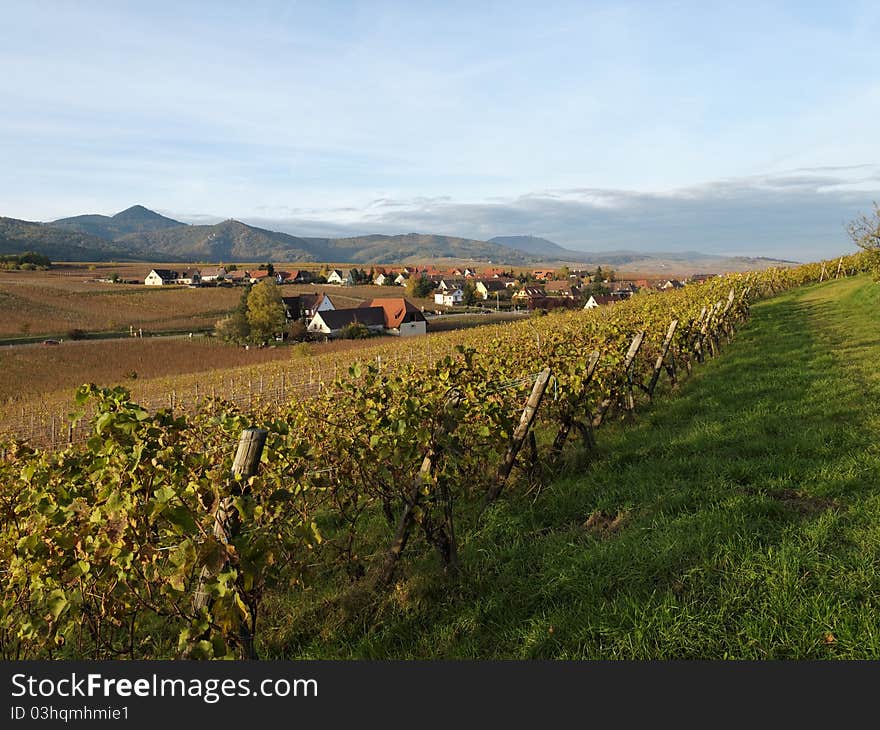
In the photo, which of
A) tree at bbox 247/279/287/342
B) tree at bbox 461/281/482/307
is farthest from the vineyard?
tree at bbox 461/281/482/307

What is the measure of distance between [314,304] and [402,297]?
3040cm

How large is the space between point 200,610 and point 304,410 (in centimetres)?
335

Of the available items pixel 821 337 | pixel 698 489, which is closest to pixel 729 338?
pixel 821 337

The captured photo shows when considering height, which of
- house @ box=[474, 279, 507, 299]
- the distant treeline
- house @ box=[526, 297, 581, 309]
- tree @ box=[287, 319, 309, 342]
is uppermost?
the distant treeline

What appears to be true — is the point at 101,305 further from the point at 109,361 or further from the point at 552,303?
the point at 552,303

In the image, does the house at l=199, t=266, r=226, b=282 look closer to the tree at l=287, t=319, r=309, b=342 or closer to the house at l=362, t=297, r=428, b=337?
the house at l=362, t=297, r=428, b=337

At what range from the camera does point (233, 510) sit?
3240 mm

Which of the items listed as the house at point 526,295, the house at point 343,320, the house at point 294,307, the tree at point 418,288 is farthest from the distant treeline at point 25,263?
the house at point 526,295

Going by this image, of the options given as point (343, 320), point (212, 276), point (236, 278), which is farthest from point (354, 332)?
point (236, 278)

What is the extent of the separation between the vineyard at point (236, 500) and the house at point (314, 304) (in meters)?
74.1

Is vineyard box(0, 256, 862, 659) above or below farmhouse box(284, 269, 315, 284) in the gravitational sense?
below

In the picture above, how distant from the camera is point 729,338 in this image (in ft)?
65.2

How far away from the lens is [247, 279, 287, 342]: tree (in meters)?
59.8

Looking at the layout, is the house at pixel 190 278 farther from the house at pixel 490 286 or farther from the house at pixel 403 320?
the house at pixel 403 320
